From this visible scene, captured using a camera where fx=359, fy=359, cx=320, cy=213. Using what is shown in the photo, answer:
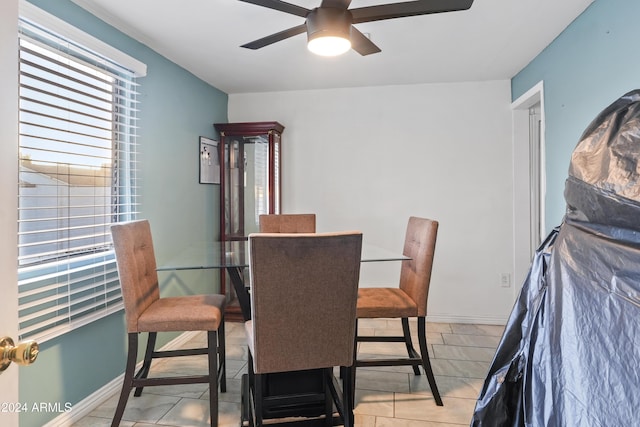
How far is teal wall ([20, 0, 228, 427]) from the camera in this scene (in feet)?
6.02

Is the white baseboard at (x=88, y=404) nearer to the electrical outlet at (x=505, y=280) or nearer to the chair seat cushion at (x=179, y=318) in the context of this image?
the chair seat cushion at (x=179, y=318)

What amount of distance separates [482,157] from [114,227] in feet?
10.2

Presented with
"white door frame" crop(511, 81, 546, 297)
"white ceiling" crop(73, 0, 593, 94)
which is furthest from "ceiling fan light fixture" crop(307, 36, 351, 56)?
"white door frame" crop(511, 81, 546, 297)

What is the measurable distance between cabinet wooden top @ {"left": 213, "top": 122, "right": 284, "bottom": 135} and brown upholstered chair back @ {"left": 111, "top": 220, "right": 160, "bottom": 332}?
1689mm

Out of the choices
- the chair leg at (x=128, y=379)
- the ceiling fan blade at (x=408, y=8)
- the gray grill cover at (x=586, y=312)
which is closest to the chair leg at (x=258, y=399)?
the chair leg at (x=128, y=379)

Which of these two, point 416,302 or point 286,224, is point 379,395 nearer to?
point 416,302

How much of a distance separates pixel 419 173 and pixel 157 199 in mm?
2369

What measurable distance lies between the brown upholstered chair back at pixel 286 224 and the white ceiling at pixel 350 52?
127cm

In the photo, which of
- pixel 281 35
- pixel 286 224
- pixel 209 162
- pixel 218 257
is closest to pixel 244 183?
pixel 209 162

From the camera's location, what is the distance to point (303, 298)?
1515 millimetres

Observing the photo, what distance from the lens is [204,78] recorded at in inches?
130

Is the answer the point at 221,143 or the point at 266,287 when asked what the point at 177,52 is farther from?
the point at 266,287

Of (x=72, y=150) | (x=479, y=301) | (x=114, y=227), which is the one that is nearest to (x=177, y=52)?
(x=72, y=150)

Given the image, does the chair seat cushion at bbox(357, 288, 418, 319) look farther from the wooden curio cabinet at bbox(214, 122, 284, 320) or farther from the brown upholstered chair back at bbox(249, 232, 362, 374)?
the wooden curio cabinet at bbox(214, 122, 284, 320)
